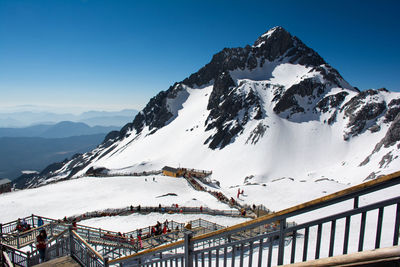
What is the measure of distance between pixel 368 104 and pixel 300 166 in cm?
3919

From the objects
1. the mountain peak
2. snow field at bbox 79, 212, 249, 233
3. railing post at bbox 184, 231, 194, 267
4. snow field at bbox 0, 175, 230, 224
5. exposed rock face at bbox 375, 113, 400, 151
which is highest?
the mountain peak

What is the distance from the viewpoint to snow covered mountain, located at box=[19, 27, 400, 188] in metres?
80.4

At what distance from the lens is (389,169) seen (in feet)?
186

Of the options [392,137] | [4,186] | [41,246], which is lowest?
[4,186]

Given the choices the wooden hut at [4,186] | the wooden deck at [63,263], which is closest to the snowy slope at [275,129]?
the wooden hut at [4,186]

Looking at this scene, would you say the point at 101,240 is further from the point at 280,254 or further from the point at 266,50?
the point at 266,50

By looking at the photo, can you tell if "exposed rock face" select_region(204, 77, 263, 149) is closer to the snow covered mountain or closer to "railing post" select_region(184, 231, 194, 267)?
the snow covered mountain

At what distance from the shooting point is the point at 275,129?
4070 inches

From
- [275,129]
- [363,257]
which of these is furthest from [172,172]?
[275,129]

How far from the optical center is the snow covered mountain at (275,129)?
8044 centimetres

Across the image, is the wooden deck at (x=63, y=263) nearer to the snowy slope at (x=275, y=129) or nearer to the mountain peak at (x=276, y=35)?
the snowy slope at (x=275, y=129)

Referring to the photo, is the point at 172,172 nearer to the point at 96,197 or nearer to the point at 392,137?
the point at 96,197

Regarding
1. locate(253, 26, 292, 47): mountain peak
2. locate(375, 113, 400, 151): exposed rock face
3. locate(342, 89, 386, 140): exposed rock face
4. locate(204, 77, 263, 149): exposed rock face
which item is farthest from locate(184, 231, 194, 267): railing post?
locate(253, 26, 292, 47): mountain peak

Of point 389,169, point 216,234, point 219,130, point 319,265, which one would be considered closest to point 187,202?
point 216,234
